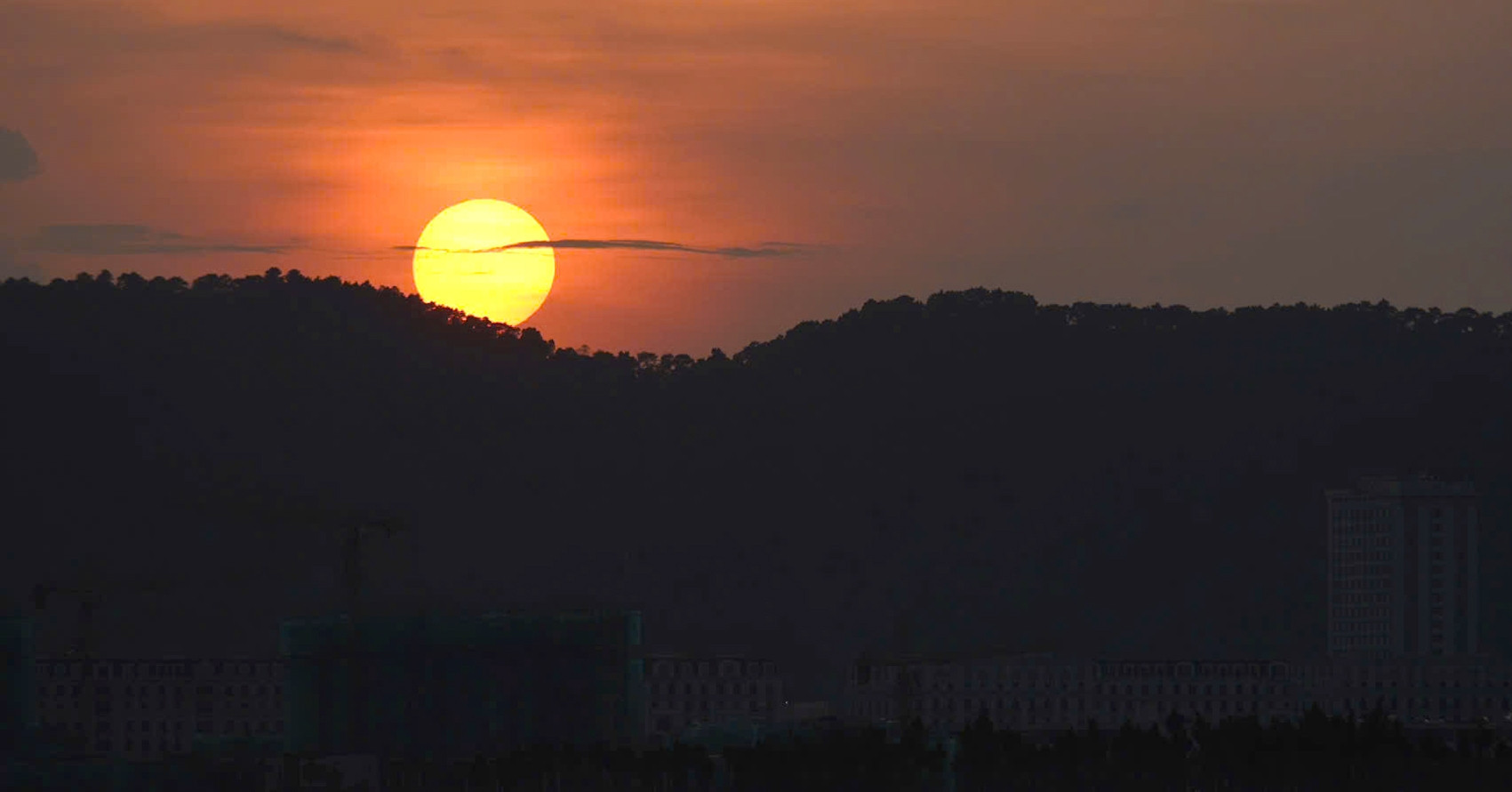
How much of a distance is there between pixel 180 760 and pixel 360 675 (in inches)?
768

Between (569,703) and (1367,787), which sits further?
(569,703)

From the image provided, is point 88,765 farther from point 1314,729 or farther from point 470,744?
point 1314,729

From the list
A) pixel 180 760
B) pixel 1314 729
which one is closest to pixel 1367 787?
pixel 1314 729

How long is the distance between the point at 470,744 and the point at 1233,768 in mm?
59526

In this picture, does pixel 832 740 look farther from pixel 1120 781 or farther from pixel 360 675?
pixel 360 675

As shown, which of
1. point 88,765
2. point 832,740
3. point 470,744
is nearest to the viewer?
point 832,740

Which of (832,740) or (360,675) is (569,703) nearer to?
(360,675)

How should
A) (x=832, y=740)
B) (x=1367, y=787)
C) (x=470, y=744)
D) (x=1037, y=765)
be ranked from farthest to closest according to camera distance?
(x=470, y=744), (x=832, y=740), (x=1037, y=765), (x=1367, y=787)

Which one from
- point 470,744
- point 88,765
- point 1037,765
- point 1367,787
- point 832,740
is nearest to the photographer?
point 1367,787

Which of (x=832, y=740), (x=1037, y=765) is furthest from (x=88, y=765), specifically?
(x=1037, y=765)

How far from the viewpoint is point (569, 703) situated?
19975 cm

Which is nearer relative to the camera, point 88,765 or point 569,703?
point 88,765

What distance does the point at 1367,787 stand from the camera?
144875mm

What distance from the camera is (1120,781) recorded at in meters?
153
